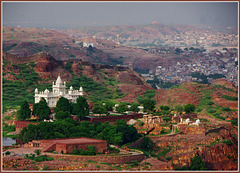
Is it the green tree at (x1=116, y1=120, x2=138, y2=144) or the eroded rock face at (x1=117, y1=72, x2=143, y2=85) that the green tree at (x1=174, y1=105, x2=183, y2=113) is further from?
the eroded rock face at (x1=117, y1=72, x2=143, y2=85)

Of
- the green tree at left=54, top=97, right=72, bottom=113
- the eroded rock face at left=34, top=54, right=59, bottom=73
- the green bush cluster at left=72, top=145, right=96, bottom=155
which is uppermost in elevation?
the eroded rock face at left=34, top=54, right=59, bottom=73

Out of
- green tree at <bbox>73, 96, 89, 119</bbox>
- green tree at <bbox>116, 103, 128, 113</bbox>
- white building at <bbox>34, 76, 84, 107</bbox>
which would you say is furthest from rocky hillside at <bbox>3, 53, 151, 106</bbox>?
green tree at <bbox>73, 96, 89, 119</bbox>

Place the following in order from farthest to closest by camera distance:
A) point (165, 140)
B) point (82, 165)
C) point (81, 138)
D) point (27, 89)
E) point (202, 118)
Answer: point (27, 89) < point (202, 118) < point (165, 140) < point (81, 138) < point (82, 165)

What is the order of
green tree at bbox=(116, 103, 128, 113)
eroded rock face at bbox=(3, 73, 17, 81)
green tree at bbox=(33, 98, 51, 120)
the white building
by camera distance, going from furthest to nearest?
eroded rock face at bbox=(3, 73, 17, 81)
green tree at bbox=(116, 103, 128, 113)
the white building
green tree at bbox=(33, 98, 51, 120)

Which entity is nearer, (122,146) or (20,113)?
(122,146)

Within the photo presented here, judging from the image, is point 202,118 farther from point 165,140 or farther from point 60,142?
point 60,142

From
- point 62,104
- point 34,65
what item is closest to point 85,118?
point 62,104
